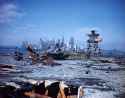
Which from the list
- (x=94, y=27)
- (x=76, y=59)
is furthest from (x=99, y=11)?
(x=76, y=59)

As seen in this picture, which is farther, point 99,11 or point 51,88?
point 99,11

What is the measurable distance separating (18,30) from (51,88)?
641 millimetres

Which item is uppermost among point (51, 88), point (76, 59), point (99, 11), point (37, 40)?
point (99, 11)

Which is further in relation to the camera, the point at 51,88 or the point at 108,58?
the point at 108,58

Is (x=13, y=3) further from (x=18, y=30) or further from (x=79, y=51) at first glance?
(x=79, y=51)

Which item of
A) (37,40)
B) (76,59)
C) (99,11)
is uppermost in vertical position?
Result: (99,11)

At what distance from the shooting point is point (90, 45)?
94.7 inches

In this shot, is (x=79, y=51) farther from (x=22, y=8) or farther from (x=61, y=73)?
(x=22, y=8)

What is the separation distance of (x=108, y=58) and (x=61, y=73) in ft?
1.58

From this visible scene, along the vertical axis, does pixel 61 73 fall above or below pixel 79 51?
below

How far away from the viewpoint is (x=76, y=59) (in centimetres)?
241

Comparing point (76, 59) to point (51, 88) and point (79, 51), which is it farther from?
point (51, 88)

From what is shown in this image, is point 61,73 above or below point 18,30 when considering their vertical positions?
below

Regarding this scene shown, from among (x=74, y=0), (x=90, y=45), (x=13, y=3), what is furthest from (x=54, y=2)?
(x=90, y=45)
